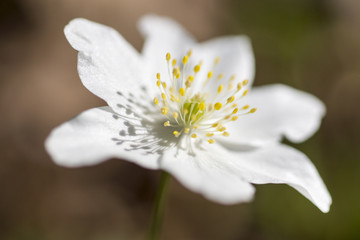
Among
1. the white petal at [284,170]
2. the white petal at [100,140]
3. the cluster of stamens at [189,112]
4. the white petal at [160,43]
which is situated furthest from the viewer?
the white petal at [160,43]

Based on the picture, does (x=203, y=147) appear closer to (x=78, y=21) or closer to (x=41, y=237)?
(x=78, y=21)

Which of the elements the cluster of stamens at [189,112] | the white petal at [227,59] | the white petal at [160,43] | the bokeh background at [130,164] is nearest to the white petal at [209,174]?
the cluster of stamens at [189,112]

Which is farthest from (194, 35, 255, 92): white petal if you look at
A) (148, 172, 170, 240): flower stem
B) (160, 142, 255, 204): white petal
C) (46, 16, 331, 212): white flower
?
(148, 172, 170, 240): flower stem

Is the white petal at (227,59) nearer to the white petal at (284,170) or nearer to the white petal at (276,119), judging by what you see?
the white petal at (276,119)

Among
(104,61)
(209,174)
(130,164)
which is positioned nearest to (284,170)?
(209,174)

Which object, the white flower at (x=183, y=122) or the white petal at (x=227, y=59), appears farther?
the white petal at (x=227, y=59)

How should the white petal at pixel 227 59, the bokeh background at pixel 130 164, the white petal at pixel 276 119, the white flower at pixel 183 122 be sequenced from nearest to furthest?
the white flower at pixel 183 122 < the white petal at pixel 276 119 < the white petal at pixel 227 59 < the bokeh background at pixel 130 164

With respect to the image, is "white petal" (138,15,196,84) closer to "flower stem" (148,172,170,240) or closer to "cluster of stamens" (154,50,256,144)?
"cluster of stamens" (154,50,256,144)
